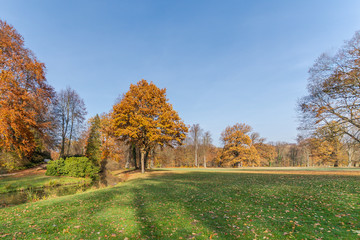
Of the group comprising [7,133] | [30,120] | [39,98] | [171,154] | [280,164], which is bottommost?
[280,164]

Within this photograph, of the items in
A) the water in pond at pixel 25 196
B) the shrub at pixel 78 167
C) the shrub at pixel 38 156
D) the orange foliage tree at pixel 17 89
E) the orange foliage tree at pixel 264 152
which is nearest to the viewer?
the water in pond at pixel 25 196

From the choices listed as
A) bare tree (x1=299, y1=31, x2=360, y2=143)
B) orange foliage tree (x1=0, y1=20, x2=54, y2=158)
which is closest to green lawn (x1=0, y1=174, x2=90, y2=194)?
orange foliage tree (x1=0, y1=20, x2=54, y2=158)

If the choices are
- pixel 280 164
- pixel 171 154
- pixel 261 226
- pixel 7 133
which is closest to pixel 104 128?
pixel 7 133

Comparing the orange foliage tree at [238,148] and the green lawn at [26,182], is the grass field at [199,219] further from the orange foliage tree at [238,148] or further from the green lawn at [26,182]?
the orange foliage tree at [238,148]

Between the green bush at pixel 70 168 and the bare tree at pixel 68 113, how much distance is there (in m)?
10.4

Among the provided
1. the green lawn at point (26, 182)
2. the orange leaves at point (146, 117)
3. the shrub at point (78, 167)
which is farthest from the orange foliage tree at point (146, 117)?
the green lawn at point (26, 182)

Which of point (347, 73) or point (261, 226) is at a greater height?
point (347, 73)

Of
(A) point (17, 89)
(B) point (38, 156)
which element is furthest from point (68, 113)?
(A) point (17, 89)

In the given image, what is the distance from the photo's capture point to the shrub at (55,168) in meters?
23.2

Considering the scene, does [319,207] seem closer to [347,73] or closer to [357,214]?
[357,214]

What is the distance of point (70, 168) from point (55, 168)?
1773mm

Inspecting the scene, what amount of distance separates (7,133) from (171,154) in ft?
155

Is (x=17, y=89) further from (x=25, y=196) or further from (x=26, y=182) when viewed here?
(x=25, y=196)

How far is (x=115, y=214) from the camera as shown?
728 cm
